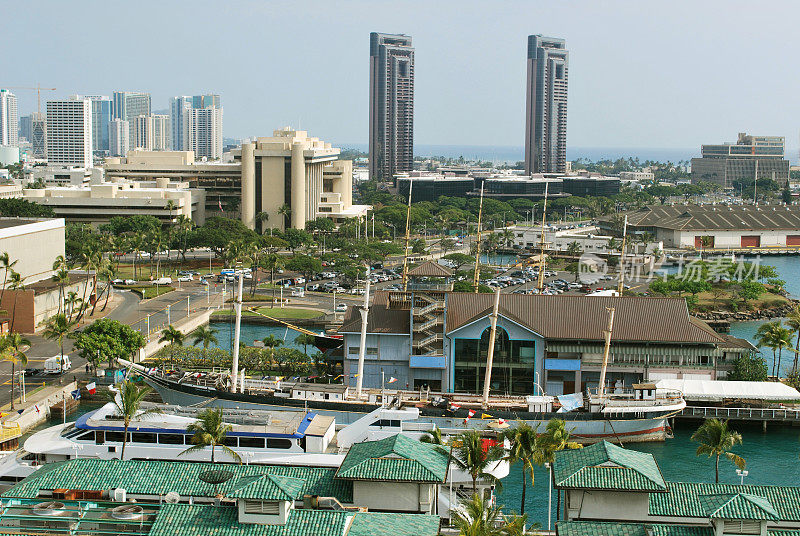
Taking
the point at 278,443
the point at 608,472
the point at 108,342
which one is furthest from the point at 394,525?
the point at 108,342

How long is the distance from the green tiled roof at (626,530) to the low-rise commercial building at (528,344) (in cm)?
1814

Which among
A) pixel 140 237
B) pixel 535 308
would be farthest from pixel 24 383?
pixel 140 237

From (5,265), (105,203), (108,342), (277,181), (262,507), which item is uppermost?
(277,181)

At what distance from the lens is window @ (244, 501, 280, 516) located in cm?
1617

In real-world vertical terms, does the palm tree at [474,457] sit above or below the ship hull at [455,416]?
above

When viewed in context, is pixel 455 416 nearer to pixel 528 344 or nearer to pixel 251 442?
pixel 528 344

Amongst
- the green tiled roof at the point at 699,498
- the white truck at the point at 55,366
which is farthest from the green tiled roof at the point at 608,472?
the white truck at the point at 55,366

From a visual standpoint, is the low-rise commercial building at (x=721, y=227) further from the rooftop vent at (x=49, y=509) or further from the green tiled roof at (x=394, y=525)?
the rooftop vent at (x=49, y=509)

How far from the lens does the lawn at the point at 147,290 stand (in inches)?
2349

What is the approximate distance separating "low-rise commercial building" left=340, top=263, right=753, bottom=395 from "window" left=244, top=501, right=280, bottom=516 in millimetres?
18956

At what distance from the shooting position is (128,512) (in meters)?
17.0

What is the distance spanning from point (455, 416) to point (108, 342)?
15.0 metres

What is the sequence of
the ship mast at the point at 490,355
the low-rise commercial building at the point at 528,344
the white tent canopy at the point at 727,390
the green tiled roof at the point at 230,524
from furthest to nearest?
the low-rise commercial building at the point at 528,344
the white tent canopy at the point at 727,390
the ship mast at the point at 490,355
the green tiled roof at the point at 230,524

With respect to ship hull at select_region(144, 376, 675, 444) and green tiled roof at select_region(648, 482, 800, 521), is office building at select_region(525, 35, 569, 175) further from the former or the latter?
green tiled roof at select_region(648, 482, 800, 521)
